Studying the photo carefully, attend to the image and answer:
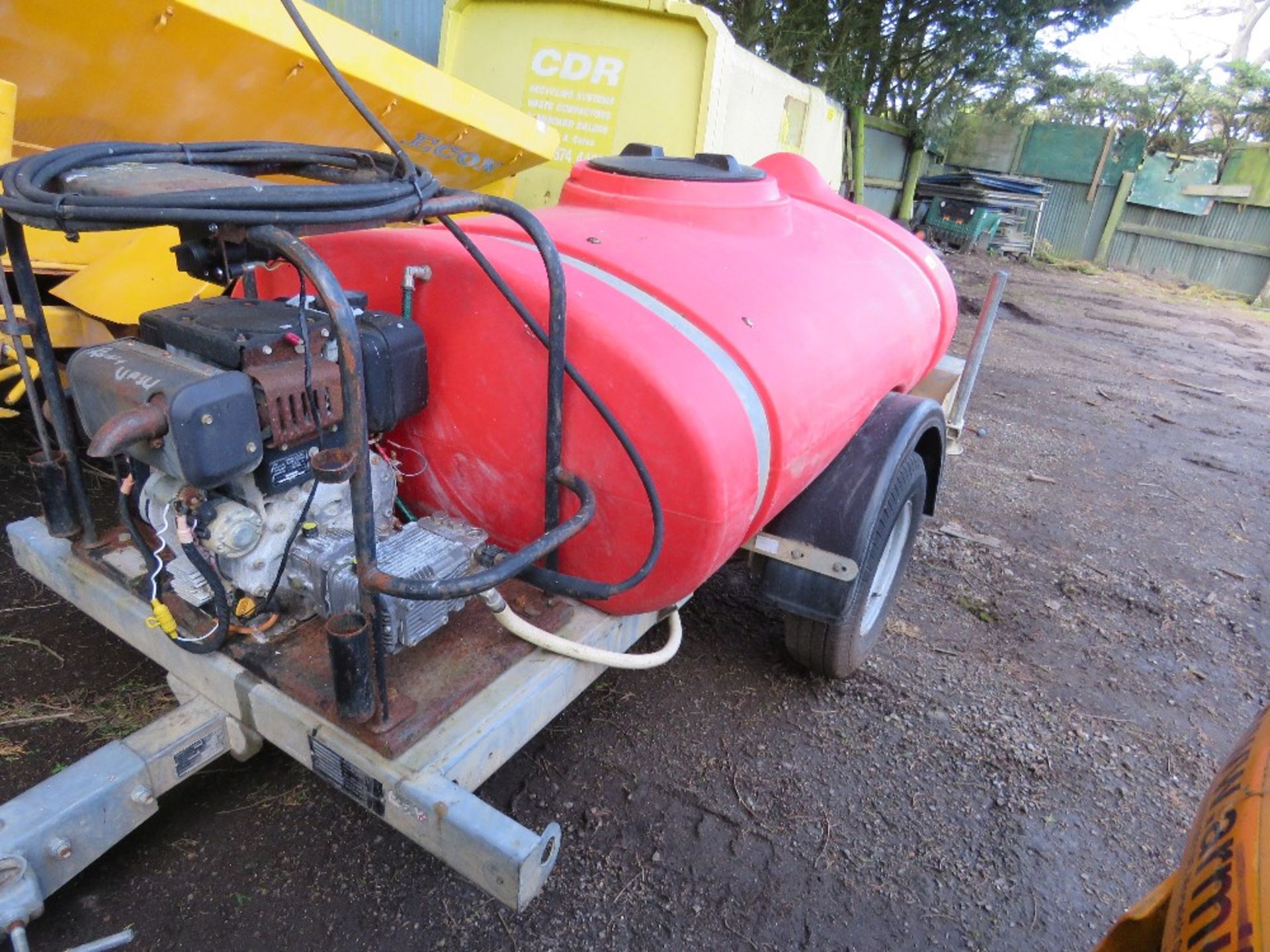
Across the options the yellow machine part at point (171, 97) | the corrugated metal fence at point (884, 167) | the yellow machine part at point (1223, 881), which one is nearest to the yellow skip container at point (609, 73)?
the yellow machine part at point (171, 97)

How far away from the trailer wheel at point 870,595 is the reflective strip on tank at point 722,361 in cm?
56

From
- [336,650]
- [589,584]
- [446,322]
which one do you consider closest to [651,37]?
[446,322]

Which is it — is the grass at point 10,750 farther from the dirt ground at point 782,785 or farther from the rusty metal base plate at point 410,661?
the rusty metal base plate at point 410,661

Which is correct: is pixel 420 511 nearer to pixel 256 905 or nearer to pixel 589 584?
pixel 589 584

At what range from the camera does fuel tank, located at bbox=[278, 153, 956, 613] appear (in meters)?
1.62

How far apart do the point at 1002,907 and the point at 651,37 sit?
381 cm

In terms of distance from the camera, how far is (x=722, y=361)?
1.71 meters

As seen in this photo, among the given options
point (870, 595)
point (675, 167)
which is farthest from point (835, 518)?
point (675, 167)

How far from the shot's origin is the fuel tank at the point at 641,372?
1616 millimetres

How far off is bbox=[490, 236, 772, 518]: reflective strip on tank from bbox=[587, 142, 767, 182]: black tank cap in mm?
708

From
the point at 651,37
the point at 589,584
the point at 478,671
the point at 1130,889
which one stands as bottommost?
the point at 1130,889

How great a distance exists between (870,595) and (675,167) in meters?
1.48

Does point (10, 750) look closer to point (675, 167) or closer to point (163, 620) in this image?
point (163, 620)

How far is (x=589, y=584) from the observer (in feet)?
5.84
